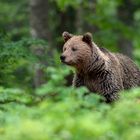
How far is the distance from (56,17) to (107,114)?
54.6ft

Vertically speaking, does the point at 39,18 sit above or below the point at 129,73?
above

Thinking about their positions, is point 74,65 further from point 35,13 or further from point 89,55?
point 35,13

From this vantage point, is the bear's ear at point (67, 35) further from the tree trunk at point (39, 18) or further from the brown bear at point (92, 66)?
the tree trunk at point (39, 18)

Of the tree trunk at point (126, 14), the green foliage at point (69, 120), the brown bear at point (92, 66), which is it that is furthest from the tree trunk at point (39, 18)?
the green foliage at point (69, 120)

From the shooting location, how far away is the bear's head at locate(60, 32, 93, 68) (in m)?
11.0

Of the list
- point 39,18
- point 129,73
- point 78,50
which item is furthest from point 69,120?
point 39,18

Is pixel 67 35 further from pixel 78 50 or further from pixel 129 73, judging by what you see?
pixel 129 73

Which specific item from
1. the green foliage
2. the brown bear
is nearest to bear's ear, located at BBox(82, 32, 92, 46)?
the brown bear

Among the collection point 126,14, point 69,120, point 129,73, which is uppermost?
point 126,14

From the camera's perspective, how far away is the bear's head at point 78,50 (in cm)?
1102

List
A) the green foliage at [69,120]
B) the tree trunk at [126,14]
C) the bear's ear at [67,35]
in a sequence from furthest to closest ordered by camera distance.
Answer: the tree trunk at [126,14] → the bear's ear at [67,35] → the green foliage at [69,120]

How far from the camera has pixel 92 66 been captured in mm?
11266

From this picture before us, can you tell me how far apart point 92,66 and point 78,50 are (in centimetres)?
38

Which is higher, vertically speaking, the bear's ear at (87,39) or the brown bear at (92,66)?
the bear's ear at (87,39)
